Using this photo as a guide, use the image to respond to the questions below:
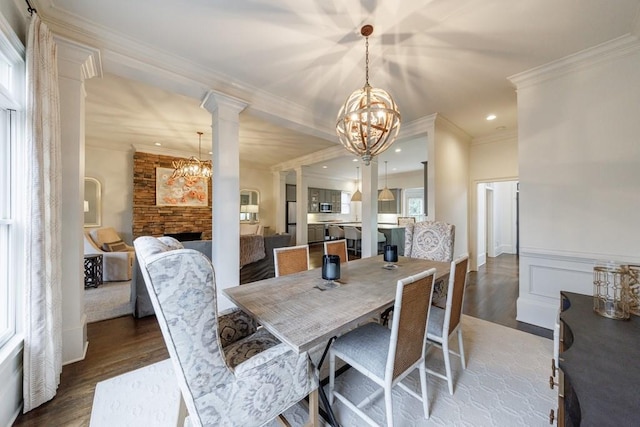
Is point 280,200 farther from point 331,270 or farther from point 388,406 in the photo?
point 388,406

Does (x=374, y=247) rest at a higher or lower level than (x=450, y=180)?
lower

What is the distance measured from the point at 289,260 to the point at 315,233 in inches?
262

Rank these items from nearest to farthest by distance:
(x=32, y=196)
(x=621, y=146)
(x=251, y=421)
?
(x=251, y=421) < (x=32, y=196) < (x=621, y=146)

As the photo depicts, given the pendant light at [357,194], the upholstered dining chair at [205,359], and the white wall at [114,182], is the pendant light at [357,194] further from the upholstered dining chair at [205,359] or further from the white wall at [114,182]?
the upholstered dining chair at [205,359]

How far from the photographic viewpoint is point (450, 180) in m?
4.11

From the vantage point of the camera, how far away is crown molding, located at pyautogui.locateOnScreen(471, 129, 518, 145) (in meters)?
4.25

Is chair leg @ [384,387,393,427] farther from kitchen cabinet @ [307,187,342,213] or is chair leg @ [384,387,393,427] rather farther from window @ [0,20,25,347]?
kitchen cabinet @ [307,187,342,213]

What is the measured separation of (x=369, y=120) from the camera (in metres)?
1.92

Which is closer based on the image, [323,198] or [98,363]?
[98,363]

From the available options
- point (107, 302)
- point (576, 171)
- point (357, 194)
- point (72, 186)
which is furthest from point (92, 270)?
point (357, 194)

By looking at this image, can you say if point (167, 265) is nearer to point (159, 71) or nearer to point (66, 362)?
point (66, 362)

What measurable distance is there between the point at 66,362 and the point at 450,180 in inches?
204

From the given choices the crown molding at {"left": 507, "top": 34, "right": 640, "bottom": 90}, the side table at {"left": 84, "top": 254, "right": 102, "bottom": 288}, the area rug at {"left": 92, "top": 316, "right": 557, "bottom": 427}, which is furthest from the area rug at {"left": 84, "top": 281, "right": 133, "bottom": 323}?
the crown molding at {"left": 507, "top": 34, "right": 640, "bottom": 90}

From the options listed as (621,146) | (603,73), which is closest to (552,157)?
(621,146)
